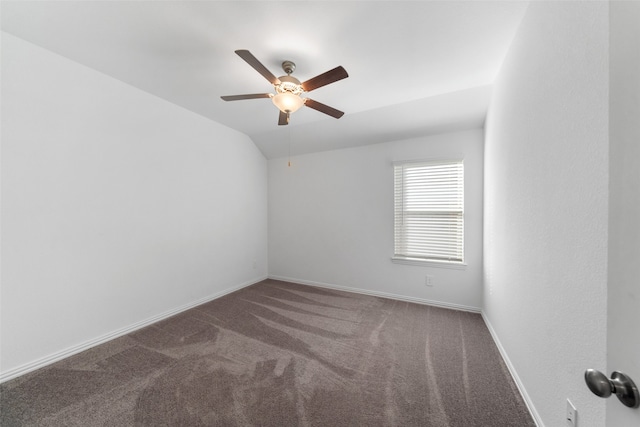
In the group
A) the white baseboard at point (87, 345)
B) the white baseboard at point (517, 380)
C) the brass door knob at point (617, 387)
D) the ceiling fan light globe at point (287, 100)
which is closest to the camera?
the brass door knob at point (617, 387)

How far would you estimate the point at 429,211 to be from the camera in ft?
10.9

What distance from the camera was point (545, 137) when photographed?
1303 mm

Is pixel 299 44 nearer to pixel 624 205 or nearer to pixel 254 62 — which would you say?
pixel 254 62

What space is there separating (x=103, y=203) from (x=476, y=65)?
147 inches

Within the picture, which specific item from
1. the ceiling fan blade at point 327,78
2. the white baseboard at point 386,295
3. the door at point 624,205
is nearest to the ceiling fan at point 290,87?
the ceiling fan blade at point 327,78

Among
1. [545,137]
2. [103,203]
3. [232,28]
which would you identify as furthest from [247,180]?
[545,137]

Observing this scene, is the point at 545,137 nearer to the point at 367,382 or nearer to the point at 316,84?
the point at 316,84

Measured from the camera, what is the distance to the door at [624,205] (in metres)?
0.45

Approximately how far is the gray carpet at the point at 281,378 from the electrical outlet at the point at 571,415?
507 millimetres

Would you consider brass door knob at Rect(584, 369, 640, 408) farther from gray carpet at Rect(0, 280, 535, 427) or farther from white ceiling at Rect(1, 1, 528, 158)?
white ceiling at Rect(1, 1, 528, 158)

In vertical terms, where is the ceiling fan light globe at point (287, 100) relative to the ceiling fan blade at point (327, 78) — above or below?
below

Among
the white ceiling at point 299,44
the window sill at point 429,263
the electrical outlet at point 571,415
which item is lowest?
the electrical outlet at point 571,415

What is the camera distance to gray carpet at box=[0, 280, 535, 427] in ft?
5.00

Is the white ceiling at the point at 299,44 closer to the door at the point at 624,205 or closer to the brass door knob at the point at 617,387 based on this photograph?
the door at the point at 624,205
